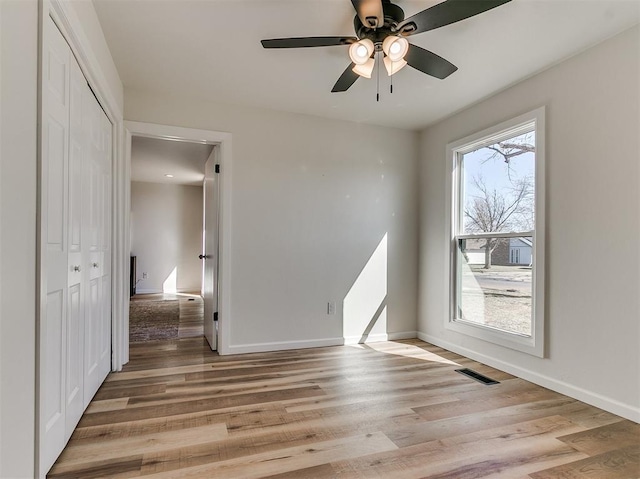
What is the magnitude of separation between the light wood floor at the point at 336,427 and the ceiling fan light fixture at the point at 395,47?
2081 millimetres

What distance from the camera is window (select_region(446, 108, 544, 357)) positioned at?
2.67m

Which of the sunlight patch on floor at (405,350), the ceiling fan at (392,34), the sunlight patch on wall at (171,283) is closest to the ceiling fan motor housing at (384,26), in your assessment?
the ceiling fan at (392,34)

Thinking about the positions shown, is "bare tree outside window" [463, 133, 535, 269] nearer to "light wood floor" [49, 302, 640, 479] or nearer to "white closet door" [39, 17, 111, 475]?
"light wood floor" [49, 302, 640, 479]

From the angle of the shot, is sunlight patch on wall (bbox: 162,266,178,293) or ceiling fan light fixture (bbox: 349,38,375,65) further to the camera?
sunlight patch on wall (bbox: 162,266,178,293)

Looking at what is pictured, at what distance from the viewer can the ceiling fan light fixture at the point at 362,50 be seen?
187 cm

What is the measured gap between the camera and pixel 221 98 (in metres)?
3.16

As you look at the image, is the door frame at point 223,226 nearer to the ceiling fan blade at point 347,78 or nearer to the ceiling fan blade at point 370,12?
the ceiling fan blade at point 347,78

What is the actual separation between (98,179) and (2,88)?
1.35m

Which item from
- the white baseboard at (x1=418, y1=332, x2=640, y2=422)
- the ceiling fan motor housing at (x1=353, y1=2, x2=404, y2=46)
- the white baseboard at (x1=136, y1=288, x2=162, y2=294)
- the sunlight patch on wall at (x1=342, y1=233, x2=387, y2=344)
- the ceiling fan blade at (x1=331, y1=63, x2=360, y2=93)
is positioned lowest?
the white baseboard at (x1=136, y1=288, x2=162, y2=294)

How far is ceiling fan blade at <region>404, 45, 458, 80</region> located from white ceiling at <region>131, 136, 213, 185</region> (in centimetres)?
268

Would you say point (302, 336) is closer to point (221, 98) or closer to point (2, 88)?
point (221, 98)

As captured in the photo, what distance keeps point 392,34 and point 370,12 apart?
10.3 inches

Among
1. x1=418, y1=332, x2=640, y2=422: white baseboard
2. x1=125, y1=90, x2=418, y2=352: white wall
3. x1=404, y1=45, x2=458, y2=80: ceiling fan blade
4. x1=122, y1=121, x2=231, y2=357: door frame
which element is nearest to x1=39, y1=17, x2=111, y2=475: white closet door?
x1=122, y1=121, x2=231, y2=357: door frame

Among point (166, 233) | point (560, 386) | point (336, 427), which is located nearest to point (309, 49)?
point (336, 427)
